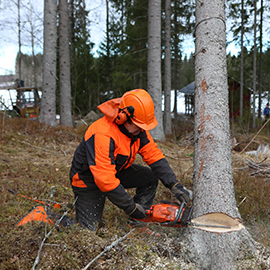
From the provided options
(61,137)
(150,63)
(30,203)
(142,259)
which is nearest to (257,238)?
(142,259)

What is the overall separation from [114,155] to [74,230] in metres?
0.83

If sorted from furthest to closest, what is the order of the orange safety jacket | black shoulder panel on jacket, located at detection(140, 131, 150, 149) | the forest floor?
black shoulder panel on jacket, located at detection(140, 131, 150, 149), the orange safety jacket, the forest floor

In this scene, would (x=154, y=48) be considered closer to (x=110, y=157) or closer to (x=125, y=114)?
(x=125, y=114)

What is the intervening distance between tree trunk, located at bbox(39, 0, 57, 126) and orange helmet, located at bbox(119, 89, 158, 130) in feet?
20.3

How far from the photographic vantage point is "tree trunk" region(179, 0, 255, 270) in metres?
2.16

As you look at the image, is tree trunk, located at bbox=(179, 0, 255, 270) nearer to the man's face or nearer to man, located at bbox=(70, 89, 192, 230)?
man, located at bbox=(70, 89, 192, 230)

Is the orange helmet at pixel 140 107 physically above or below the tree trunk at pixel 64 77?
below

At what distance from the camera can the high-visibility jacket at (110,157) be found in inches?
92.9

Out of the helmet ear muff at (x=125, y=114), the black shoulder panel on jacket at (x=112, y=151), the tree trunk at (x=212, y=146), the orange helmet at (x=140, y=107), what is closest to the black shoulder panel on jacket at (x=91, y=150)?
the black shoulder panel on jacket at (x=112, y=151)

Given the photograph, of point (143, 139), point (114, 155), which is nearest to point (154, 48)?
point (143, 139)

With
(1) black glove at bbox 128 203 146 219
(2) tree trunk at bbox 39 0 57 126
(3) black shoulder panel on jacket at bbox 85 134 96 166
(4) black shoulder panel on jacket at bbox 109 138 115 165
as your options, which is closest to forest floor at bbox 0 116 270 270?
(1) black glove at bbox 128 203 146 219

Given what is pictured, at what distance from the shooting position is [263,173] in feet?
15.8

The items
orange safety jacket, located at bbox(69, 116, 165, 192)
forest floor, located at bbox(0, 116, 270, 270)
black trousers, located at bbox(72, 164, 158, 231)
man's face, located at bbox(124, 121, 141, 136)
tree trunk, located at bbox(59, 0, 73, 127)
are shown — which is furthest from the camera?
tree trunk, located at bbox(59, 0, 73, 127)

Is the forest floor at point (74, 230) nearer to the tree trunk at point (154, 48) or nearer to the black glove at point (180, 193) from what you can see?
the black glove at point (180, 193)
